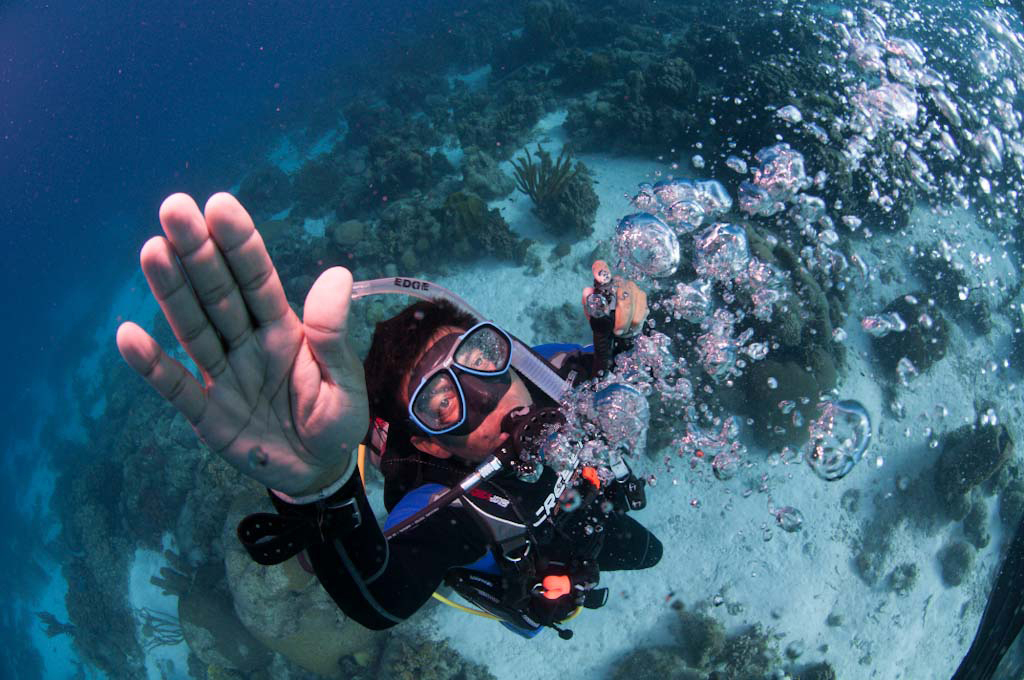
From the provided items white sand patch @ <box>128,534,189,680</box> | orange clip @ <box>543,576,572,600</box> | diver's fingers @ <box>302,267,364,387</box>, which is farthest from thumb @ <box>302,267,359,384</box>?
white sand patch @ <box>128,534,189,680</box>

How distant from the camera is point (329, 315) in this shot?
1.36m

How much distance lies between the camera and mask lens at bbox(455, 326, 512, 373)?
277 centimetres

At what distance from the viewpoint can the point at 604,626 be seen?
5.83 metres

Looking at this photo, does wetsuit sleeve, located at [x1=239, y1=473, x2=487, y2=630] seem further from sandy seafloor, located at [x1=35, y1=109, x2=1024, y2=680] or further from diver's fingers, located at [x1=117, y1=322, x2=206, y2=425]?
sandy seafloor, located at [x1=35, y1=109, x2=1024, y2=680]

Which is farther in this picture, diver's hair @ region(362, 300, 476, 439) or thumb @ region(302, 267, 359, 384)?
diver's hair @ region(362, 300, 476, 439)

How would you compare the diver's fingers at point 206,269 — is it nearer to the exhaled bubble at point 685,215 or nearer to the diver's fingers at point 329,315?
the diver's fingers at point 329,315

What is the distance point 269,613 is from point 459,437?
5.13 m

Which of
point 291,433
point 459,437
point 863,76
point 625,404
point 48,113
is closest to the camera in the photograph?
point 291,433

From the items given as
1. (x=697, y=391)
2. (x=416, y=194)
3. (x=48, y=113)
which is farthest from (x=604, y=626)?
(x=48, y=113)

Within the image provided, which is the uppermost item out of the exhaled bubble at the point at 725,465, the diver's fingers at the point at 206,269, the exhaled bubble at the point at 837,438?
the diver's fingers at the point at 206,269

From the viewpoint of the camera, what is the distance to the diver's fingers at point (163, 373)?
1228 mm

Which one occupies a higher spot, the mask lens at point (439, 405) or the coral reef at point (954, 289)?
the mask lens at point (439, 405)

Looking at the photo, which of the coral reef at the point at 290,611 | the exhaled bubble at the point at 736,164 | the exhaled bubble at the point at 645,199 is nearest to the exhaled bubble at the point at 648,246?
the exhaled bubble at the point at 645,199

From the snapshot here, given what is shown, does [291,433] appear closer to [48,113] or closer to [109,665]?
[109,665]
